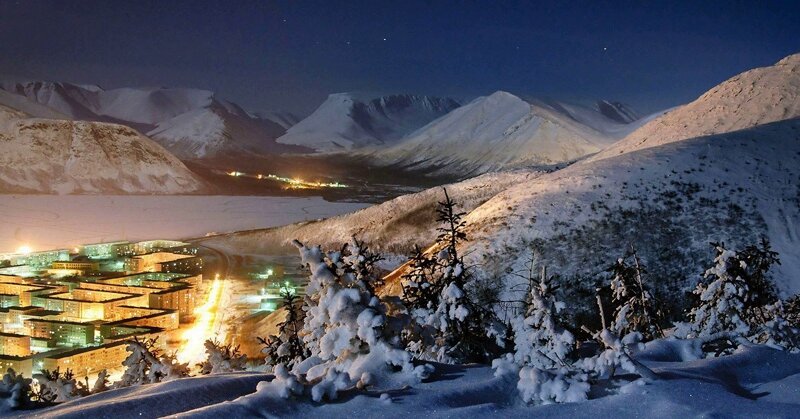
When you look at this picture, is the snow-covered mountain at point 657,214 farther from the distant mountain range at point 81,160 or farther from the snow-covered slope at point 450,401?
the distant mountain range at point 81,160

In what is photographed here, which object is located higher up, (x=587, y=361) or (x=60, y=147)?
(x=60, y=147)

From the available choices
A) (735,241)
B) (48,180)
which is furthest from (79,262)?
(48,180)

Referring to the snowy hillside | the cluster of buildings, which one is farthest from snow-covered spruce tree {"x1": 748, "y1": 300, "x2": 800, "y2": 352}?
the snowy hillside

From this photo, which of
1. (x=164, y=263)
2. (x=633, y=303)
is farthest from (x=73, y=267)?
(x=633, y=303)

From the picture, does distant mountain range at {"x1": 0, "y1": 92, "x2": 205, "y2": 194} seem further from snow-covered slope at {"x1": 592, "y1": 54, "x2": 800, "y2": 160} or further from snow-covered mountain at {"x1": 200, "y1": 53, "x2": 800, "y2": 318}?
snow-covered mountain at {"x1": 200, "y1": 53, "x2": 800, "y2": 318}

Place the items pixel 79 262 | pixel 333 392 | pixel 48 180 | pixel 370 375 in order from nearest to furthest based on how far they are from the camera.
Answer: pixel 333 392
pixel 370 375
pixel 79 262
pixel 48 180

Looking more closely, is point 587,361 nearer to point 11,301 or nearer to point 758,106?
point 11,301
